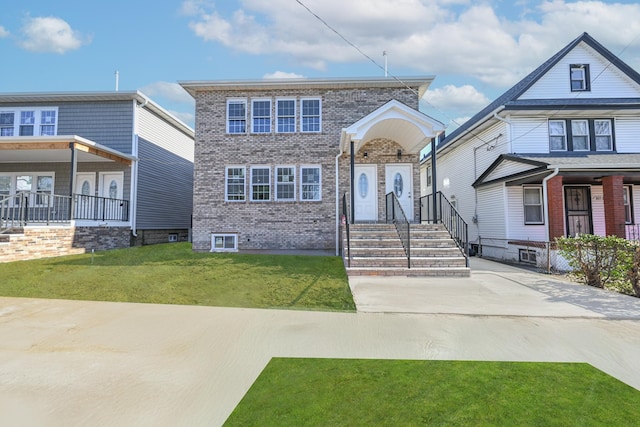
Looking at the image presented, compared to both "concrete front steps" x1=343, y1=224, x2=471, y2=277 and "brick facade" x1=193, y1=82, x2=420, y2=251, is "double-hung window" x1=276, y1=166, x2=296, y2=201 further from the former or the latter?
"concrete front steps" x1=343, y1=224, x2=471, y2=277

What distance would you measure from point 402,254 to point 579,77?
1297 cm

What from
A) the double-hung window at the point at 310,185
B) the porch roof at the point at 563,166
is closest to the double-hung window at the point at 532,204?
the porch roof at the point at 563,166

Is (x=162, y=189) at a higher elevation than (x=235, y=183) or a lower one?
higher

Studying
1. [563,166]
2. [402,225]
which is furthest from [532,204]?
[402,225]

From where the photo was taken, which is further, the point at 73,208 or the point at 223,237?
the point at 223,237

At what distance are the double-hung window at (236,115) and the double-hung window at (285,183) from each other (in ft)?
7.49

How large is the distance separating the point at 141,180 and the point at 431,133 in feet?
42.7

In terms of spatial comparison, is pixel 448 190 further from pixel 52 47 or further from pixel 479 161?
pixel 52 47

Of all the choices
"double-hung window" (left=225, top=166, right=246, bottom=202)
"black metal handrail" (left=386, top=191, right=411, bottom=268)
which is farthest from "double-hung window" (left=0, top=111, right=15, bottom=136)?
"black metal handrail" (left=386, top=191, right=411, bottom=268)

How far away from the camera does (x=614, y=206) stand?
11.5m

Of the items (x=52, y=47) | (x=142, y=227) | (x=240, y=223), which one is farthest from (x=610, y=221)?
(x=52, y=47)

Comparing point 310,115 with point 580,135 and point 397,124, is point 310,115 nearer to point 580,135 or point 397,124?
point 397,124

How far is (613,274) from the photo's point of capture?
7805mm

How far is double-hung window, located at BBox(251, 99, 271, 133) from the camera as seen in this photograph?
13.5m
